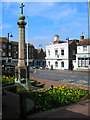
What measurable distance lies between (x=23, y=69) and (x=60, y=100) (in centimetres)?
421

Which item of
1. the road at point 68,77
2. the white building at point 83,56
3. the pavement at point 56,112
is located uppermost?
the white building at point 83,56

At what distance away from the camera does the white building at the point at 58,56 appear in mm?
35375

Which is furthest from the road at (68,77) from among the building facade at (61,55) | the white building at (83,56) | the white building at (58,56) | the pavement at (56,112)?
the white building at (58,56)

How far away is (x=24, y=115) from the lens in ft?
18.0

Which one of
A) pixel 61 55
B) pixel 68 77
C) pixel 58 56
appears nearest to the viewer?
pixel 68 77

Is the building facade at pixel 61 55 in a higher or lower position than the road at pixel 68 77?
higher

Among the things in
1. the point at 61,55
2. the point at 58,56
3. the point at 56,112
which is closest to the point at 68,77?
the point at 56,112

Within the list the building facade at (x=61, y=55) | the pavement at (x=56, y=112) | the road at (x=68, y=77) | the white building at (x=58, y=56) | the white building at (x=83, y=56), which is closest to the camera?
the pavement at (x=56, y=112)

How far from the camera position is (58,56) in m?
36.6

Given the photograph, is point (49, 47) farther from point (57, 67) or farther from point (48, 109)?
point (48, 109)

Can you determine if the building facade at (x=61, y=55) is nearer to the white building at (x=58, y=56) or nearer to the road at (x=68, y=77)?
the white building at (x=58, y=56)

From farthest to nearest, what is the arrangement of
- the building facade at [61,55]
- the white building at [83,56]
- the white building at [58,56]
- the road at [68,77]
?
the white building at [58,56] → the building facade at [61,55] → the white building at [83,56] → the road at [68,77]

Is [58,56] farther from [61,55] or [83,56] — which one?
[83,56]

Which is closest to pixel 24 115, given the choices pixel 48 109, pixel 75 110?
pixel 48 109
